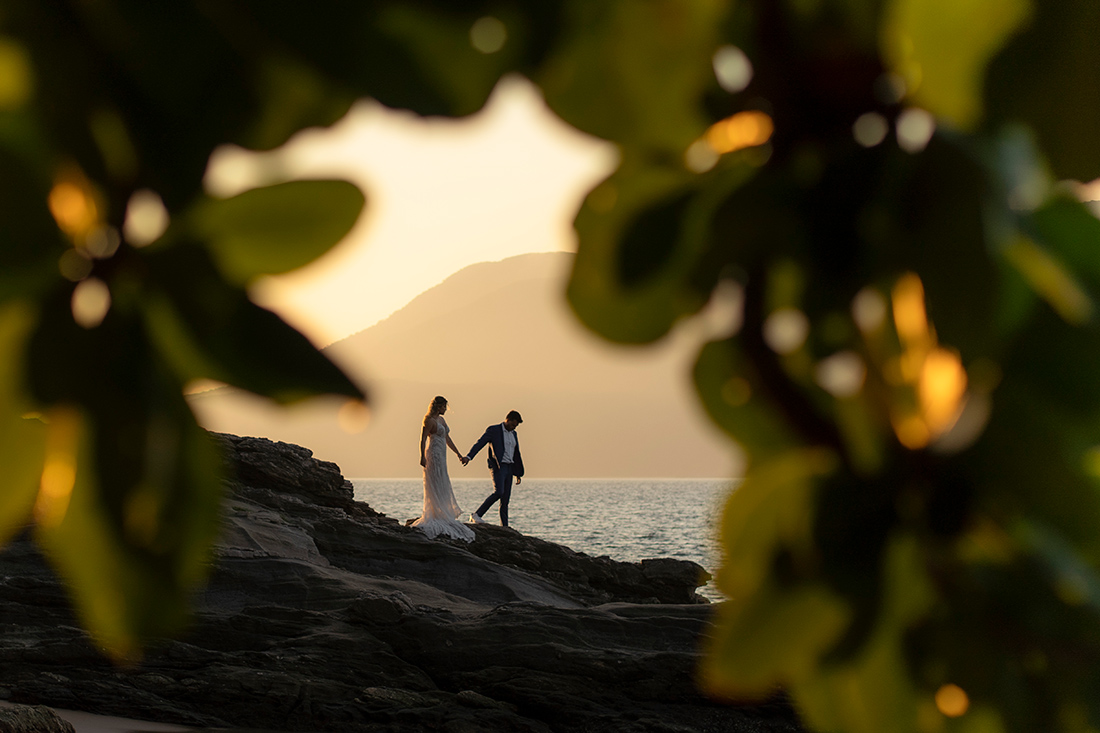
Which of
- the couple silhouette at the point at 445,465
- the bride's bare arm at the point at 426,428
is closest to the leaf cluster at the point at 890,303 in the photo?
the couple silhouette at the point at 445,465

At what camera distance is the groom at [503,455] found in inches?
353

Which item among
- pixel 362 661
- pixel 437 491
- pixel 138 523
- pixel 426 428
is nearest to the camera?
pixel 138 523

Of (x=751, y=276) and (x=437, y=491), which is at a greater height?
(x=751, y=276)

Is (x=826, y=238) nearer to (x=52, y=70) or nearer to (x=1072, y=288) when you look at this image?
(x=1072, y=288)

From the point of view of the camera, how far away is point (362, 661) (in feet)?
12.2

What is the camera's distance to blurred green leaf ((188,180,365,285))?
204 millimetres

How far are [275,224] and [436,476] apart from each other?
7646 millimetres

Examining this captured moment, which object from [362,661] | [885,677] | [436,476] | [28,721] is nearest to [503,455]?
[436,476]

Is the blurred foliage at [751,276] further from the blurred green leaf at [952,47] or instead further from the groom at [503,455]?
the groom at [503,455]

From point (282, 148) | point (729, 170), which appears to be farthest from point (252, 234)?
point (729, 170)

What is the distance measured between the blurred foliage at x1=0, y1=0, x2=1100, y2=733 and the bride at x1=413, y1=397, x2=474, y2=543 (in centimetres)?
698

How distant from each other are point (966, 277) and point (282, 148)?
0.18 metres

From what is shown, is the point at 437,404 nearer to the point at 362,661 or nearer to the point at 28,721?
the point at 362,661

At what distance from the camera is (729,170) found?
24 centimetres
